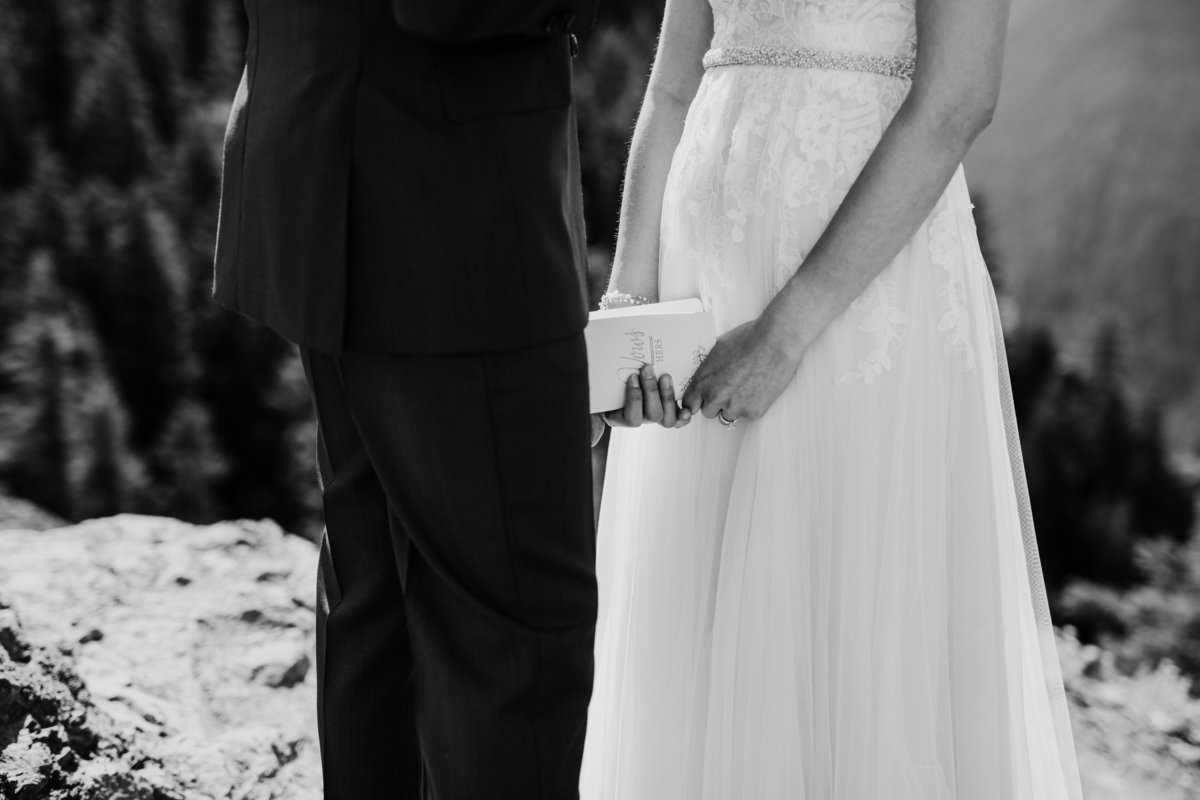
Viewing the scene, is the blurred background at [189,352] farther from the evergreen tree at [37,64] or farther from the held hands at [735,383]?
the held hands at [735,383]

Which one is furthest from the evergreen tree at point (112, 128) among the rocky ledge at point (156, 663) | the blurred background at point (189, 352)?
the rocky ledge at point (156, 663)

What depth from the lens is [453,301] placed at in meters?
0.96

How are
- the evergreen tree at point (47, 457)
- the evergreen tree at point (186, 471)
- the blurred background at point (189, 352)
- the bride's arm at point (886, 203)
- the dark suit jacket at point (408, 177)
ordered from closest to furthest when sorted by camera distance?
the dark suit jacket at point (408, 177), the bride's arm at point (886, 203), the evergreen tree at point (47, 457), the blurred background at point (189, 352), the evergreen tree at point (186, 471)

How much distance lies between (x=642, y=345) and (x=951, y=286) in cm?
38

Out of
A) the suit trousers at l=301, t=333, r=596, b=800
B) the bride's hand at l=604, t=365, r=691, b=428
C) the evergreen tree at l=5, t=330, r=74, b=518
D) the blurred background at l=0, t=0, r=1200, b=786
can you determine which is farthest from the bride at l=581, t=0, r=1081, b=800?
the evergreen tree at l=5, t=330, r=74, b=518

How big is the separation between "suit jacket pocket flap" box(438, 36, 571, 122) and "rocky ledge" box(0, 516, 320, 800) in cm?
95

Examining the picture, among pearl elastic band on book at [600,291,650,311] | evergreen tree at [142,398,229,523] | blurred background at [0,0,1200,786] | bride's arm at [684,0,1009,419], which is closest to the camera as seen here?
bride's arm at [684,0,1009,419]

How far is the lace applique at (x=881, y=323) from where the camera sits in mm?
1314

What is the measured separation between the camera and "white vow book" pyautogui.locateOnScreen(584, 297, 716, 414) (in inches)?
48.6

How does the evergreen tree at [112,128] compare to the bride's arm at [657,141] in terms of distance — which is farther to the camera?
the evergreen tree at [112,128]

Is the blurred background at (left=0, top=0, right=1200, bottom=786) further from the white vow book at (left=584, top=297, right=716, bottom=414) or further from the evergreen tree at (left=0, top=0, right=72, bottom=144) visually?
the white vow book at (left=584, top=297, right=716, bottom=414)

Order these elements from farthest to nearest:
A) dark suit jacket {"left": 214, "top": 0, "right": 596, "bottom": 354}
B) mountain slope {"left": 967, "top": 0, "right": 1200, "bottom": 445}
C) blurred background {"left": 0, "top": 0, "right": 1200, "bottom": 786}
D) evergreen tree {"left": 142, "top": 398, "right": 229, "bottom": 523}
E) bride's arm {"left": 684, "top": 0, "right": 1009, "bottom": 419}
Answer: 1. mountain slope {"left": 967, "top": 0, "right": 1200, "bottom": 445}
2. evergreen tree {"left": 142, "top": 398, "right": 229, "bottom": 523}
3. blurred background {"left": 0, "top": 0, "right": 1200, "bottom": 786}
4. bride's arm {"left": 684, "top": 0, "right": 1009, "bottom": 419}
5. dark suit jacket {"left": 214, "top": 0, "right": 596, "bottom": 354}

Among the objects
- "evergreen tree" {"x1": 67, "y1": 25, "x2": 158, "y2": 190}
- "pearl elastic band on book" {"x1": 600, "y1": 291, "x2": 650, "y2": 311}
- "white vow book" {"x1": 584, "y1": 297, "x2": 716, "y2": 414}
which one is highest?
"evergreen tree" {"x1": 67, "y1": 25, "x2": 158, "y2": 190}

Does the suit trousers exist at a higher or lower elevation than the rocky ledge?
higher
